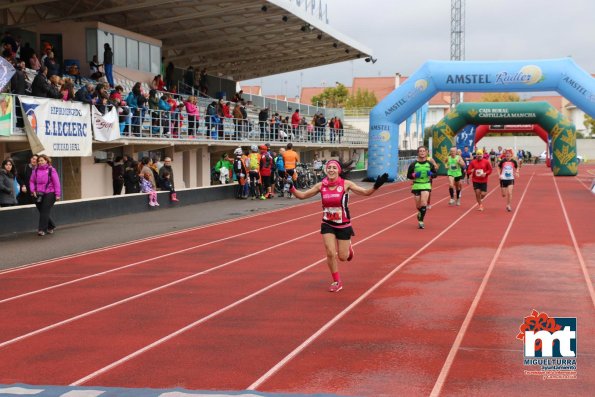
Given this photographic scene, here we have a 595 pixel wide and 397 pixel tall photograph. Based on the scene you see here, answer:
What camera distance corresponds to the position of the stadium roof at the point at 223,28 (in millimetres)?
29375

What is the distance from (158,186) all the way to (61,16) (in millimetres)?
7903

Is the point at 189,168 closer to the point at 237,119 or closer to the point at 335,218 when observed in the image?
→ the point at 237,119

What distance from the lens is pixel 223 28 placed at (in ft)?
125

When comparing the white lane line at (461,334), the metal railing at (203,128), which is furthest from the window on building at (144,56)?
the white lane line at (461,334)

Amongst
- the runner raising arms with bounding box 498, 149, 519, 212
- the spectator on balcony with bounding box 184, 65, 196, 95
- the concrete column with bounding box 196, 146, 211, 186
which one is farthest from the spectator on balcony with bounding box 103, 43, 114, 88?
the runner raising arms with bounding box 498, 149, 519, 212

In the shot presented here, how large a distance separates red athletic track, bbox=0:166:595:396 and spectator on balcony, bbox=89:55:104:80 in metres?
13.1

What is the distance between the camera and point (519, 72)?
33.8 metres

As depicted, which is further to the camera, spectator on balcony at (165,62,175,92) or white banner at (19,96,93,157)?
spectator on balcony at (165,62,175,92)

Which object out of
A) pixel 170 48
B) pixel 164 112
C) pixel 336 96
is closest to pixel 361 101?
pixel 336 96

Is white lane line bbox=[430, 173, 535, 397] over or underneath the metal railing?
underneath

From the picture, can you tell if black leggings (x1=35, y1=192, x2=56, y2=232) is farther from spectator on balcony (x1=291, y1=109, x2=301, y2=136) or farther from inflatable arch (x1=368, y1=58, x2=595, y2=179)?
spectator on balcony (x1=291, y1=109, x2=301, y2=136)

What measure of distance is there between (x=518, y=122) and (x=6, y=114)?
1368 inches

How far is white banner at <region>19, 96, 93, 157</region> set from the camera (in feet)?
63.7

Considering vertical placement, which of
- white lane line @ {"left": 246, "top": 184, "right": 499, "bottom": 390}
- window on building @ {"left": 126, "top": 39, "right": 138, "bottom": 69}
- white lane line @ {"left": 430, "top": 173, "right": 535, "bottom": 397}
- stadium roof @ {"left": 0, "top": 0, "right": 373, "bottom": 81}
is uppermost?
stadium roof @ {"left": 0, "top": 0, "right": 373, "bottom": 81}
